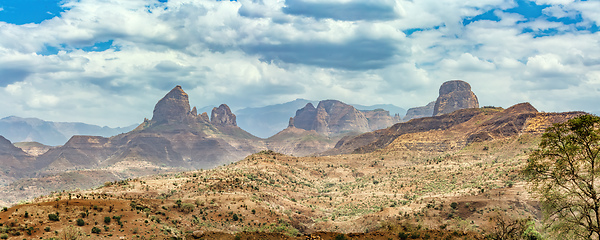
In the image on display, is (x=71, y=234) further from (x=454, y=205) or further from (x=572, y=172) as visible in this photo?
(x=454, y=205)

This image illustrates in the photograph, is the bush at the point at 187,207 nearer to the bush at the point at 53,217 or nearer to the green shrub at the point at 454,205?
the bush at the point at 53,217

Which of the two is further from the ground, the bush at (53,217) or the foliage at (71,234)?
the bush at (53,217)

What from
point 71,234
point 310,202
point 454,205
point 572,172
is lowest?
point 310,202

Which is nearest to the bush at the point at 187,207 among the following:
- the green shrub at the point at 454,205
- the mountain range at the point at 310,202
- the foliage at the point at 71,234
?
Answer: the mountain range at the point at 310,202

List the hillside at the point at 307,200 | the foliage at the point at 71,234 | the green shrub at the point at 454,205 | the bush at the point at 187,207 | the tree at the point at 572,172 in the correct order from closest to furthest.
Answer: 1. the tree at the point at 572,172
2. the foliage at the point at 71,234
3. the hillside at the point at 307,200
4. the bush at the point at 187,207
5. the green shrub at the point at 454,205

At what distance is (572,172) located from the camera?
87.6 feet

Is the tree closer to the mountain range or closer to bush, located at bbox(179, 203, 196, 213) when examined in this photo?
the mountain range

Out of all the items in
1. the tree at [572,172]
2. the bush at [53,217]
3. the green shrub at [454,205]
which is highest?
the tree at [572,172]

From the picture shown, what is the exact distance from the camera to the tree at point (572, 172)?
26.3 m

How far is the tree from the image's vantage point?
2633 cm

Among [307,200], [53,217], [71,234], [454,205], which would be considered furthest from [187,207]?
[454,205]

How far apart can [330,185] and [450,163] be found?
105 ft

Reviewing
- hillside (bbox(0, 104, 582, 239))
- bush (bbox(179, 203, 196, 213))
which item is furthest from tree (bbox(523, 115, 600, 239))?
bush (bbox(179, 203, 196, 213))

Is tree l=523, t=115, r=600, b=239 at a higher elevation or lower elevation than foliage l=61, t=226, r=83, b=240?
higher
